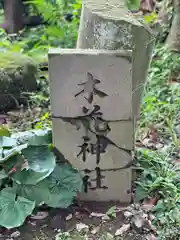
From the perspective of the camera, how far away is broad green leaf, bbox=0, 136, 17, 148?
2.98 m

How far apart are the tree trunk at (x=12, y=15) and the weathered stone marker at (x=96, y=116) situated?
550cm

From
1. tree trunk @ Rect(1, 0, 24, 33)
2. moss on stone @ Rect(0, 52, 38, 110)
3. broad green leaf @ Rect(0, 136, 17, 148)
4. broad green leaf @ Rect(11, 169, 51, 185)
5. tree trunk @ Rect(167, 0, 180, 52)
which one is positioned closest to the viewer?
broad green leaf @ Rect(11, 169, 51, 185)

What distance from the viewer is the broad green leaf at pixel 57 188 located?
2.82 meters

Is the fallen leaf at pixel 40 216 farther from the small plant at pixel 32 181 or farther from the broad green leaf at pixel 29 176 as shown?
the broad green leaf at pixel 29 176

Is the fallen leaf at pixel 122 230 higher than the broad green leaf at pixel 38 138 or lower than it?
lower

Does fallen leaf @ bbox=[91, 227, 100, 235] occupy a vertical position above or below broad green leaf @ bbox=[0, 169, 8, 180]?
below

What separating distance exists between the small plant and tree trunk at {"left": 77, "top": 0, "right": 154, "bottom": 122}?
0.85 meters

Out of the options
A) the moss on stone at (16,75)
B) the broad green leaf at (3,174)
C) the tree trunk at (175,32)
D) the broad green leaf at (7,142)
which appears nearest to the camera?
the broad green leaf at (3,174)

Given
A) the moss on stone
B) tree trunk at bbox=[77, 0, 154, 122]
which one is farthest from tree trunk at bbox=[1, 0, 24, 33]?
tree trunk at bbox=[77, 0, 154, 122]

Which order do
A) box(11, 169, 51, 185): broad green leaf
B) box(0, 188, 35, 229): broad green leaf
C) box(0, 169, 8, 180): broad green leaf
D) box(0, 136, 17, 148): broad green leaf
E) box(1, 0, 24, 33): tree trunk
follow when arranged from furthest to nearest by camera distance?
box(1, 0, 24, 33): tree trunk, box(0, 136, 17, 148): broad green leaf, box(0, 169, 8, 180): broad green leaf, box(11, 169, 51, 185): broad green leaf, box(0, 188, 35, 229): broad green leaf

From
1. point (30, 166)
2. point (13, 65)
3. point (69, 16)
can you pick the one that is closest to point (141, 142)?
point (30, 166)

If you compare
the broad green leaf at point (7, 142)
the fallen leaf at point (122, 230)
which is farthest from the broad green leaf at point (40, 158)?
the fallen leaf at point (122, 230)

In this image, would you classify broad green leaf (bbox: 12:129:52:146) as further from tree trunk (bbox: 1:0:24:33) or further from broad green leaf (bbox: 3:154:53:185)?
tree trunk (bbox: 1:0:24:33)

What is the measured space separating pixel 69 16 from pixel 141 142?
4.49 m
